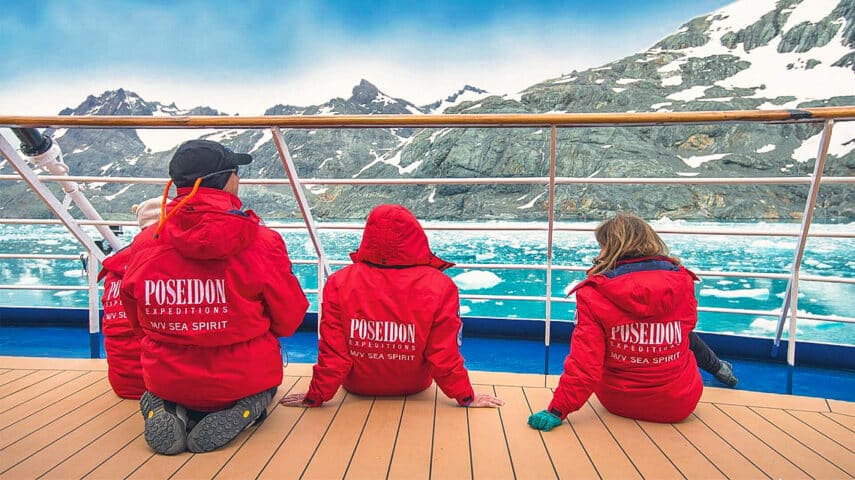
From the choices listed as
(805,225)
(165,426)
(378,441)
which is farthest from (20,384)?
(805,225)

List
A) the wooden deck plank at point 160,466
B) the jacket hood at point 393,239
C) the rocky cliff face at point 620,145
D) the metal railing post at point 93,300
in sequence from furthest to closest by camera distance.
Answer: the rocky cliff face at point 620,145 < the metal railing post at point 93,300 < the jacket hood at point 393,239 < the wooden deck plank at point 160,466

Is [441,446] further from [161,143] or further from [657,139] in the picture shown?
[161,143]

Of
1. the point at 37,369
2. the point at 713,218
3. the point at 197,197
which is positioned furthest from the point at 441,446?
the point at 713,218

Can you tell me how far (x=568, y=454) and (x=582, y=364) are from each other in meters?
0.26

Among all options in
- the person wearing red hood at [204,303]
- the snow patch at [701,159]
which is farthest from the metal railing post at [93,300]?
the snow patch at [701,159]

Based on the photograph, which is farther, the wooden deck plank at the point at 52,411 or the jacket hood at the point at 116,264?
the jacket hood at the point at 116,264

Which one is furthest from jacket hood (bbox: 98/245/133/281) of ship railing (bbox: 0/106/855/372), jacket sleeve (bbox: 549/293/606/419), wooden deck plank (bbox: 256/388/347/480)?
jacket sleeve (bbox: 549/293/606/419)

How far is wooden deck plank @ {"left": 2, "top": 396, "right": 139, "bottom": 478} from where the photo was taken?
1244 millimetres

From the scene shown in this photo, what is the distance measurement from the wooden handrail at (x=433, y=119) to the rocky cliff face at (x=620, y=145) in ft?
63.1

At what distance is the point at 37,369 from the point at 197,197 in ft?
5.01

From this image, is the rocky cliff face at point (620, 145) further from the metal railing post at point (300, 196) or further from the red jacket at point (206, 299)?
the red jacket at point (206, 299)

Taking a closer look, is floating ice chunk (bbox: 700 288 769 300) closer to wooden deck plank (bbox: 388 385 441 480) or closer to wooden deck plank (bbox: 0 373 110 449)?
wooden deck plank (bbox: 388 385 441 480)

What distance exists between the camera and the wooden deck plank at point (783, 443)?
1.26 meters

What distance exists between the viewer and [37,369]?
6.79 ft
